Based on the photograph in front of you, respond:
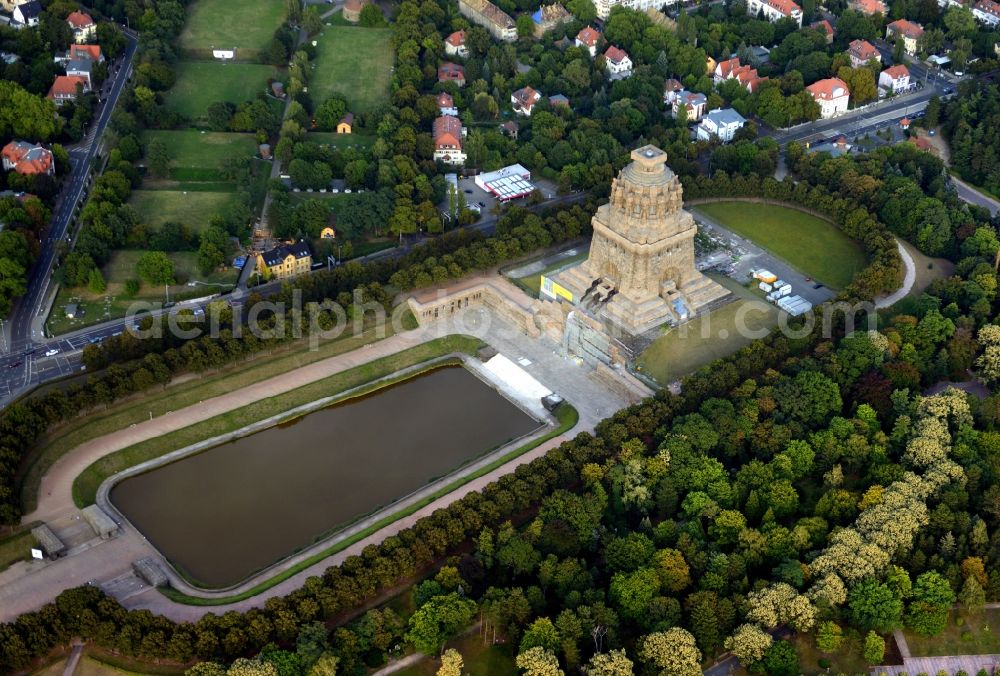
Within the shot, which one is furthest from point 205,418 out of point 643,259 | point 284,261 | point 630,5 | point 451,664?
point 630,5

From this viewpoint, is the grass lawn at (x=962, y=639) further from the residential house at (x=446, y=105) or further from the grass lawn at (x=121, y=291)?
the residential house at (x=446, y=105)

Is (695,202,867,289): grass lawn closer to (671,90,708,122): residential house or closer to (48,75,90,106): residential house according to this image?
(671,90,708,122): residential house

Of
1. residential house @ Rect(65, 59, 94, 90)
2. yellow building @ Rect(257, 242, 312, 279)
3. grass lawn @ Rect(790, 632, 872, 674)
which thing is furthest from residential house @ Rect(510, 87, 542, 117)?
grass lawn @ Rect(790, 632, 872, 674)

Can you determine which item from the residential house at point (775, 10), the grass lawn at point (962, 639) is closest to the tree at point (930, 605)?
the grass lawn at point (962, 639)

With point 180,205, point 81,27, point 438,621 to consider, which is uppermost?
point 81,27

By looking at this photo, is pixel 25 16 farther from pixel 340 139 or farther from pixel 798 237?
pixel 798 237

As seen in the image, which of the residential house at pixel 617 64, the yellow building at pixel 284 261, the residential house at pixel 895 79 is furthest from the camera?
the residential house at pixel 617 64
